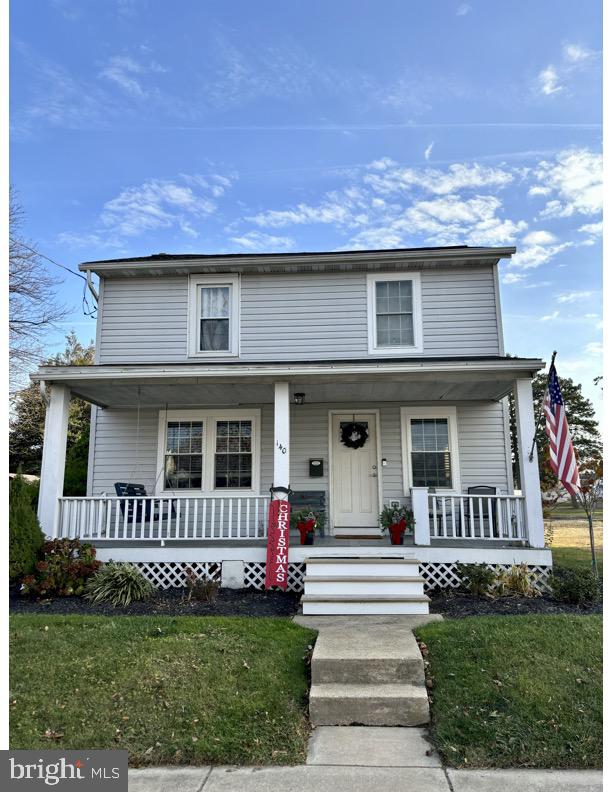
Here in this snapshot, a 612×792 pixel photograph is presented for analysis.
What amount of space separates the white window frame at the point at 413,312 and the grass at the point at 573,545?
477 centimetres

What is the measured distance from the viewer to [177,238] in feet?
46.5

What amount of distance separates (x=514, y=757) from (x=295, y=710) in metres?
1.63

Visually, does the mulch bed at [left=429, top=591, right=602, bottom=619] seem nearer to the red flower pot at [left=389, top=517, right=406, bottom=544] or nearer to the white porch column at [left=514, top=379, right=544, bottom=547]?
the white porch column at [left=514, top=379, right=544, bottom=547]

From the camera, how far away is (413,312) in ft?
33.5

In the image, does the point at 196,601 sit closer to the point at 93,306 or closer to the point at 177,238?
the point at 93,306

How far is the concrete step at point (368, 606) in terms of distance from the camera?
6.20m

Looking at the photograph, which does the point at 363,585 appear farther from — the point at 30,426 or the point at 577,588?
the point at 30,426

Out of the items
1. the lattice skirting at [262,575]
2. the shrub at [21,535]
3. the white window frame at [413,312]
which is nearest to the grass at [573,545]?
the lattice skirting at [262,575]

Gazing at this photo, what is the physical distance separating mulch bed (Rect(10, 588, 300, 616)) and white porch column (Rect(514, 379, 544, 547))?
12.3 ft

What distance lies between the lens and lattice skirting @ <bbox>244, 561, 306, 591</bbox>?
7.77 metres

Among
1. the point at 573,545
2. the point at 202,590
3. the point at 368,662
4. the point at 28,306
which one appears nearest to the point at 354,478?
the point at 202,590

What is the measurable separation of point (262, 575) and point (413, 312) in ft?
19.1

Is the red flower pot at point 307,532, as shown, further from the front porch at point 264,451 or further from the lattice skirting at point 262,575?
the front porch at point 264,451
